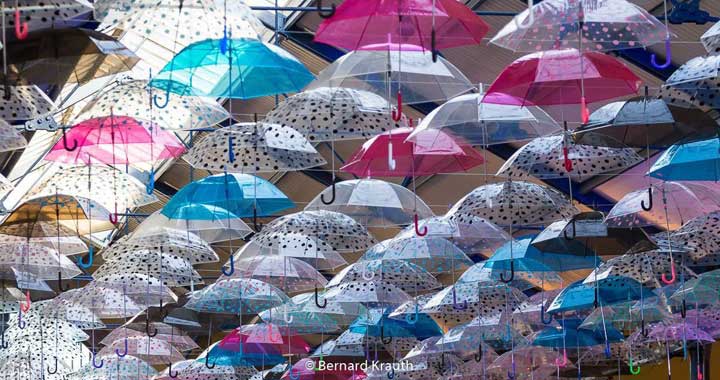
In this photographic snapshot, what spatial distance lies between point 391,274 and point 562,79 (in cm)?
829

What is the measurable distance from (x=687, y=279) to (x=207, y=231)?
6564mm

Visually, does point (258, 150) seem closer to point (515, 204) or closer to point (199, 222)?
point (515, 204)

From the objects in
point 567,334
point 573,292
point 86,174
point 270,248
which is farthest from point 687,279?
point 86,174

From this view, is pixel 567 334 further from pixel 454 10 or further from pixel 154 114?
pixel 454 10

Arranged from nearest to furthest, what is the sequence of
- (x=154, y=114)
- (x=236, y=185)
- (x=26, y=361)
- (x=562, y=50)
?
(x=562, y=50), (x=154, y=114), (x=236, y=185), (x=26, y=361)

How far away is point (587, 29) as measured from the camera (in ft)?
31.7

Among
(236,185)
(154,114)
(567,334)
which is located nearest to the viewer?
(154,114)

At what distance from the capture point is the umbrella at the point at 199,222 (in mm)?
15930

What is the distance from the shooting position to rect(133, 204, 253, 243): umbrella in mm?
15930

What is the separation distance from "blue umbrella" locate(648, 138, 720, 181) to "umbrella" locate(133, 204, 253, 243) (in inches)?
208

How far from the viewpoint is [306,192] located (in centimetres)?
2722

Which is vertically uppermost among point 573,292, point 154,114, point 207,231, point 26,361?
point 154,114

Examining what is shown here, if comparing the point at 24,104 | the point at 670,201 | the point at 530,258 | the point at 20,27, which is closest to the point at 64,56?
the point at 20,27

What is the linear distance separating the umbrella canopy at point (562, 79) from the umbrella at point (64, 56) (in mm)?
3104
